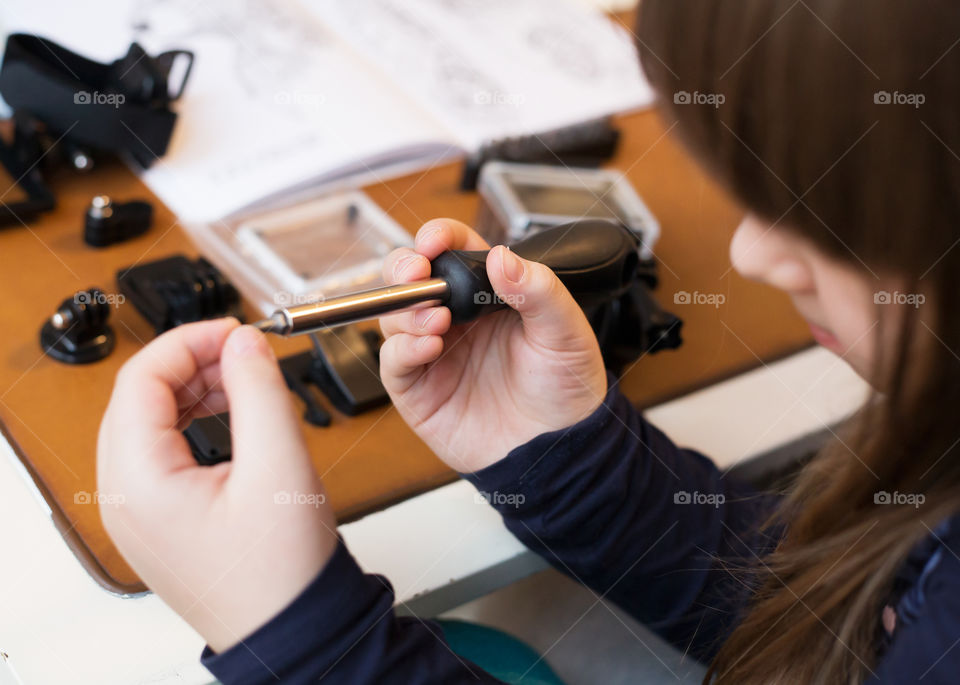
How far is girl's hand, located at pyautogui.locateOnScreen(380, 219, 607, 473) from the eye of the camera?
21.3 inches

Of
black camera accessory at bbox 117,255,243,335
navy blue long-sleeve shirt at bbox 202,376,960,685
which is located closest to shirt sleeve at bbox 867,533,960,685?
navy blue long-sleeve shirt at bbox 202,376,960,685

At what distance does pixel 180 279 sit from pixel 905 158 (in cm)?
48

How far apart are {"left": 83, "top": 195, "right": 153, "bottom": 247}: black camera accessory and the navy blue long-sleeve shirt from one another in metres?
0.35

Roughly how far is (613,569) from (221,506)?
299mm

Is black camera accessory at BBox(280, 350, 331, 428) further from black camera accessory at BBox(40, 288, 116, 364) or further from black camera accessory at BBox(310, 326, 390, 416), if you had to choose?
black camera accessory at BBox(40, 288, 116, 364)

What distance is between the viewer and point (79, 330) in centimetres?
60

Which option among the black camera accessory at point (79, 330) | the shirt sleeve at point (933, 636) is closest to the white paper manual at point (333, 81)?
the black camera accessory at point (79, 330)

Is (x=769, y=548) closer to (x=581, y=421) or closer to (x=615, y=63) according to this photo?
(x=581, y=421)

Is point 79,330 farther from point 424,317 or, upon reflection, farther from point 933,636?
point 933,636

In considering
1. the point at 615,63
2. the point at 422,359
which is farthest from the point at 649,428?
the point at 615,63

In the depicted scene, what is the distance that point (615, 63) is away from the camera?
99 cm

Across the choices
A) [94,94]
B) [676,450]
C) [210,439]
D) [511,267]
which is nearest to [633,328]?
[676,450]

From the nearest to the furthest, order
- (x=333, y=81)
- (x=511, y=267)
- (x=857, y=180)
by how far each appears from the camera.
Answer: (x=857, y=180) → (x=511, y=267) → (x=333, y=81)

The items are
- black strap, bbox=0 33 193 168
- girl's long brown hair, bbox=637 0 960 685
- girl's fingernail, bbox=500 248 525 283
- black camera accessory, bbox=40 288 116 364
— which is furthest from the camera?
black strap, bbox=0 33 193 168
